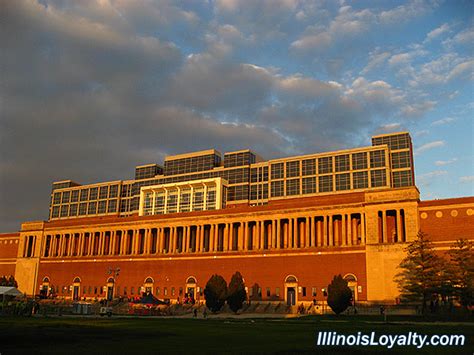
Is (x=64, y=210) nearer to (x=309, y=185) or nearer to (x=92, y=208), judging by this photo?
(x=92, y=208)

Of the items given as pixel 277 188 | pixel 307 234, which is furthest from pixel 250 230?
pixel 277 188

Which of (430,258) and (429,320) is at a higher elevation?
(430,258)

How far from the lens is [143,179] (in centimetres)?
12306

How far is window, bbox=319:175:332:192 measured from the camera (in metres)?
100

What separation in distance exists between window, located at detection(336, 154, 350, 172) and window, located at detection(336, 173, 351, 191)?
4.45 ft

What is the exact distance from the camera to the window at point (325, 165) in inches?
3991

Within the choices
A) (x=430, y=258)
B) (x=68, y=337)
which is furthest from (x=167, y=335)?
(x=430, y=258)

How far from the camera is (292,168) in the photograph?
105 metres

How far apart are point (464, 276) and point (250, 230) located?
36334mm

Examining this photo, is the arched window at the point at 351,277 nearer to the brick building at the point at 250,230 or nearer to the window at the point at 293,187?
the brick building at the point at 250,230

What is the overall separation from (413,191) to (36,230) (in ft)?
245

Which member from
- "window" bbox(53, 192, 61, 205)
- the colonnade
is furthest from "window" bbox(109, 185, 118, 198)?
the colonnade

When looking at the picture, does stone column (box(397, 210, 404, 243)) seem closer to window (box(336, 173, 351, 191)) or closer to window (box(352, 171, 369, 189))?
window (box(352, 171, 369, 189))

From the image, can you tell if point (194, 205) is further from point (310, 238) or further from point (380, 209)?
point (380, 209)
